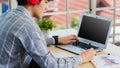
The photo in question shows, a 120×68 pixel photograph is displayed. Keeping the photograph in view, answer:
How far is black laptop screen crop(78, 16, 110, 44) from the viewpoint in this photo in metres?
2.34

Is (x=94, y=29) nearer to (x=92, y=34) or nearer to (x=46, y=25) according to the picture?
(x=92, y=34)

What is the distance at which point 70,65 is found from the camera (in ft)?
6.17

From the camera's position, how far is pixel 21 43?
1.76 m

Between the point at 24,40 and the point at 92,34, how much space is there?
0.84 metres

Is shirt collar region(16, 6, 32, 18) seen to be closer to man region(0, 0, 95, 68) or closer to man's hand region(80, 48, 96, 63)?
man region(0, 0, 95, 68)

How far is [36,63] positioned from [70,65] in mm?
228

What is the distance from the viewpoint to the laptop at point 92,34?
2328 mm

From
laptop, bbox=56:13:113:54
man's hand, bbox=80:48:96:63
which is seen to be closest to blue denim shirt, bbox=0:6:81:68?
man's hand, bbox=80:48:96:63

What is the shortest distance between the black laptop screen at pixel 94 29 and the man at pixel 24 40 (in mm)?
537

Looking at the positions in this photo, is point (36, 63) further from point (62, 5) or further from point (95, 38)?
point (62, 5)

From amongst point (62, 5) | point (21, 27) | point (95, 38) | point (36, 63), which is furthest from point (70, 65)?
point (62, 5)

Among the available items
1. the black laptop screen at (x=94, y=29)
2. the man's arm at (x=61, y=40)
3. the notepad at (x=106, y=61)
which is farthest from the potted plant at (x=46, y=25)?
the notepad at (x=106, y=61)

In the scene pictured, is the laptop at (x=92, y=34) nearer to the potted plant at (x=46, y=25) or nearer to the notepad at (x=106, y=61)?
the notepad at (x=106, y=61)

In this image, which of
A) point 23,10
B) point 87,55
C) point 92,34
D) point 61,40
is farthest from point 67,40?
point 23,10
